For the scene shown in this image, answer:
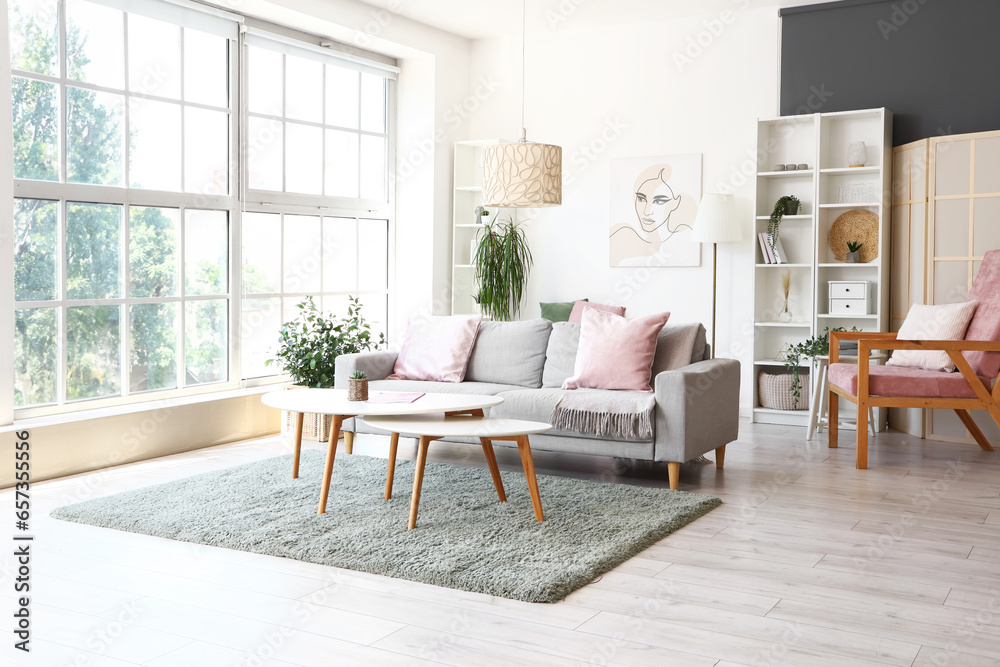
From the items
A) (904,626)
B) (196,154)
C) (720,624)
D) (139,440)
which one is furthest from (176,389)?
(904,626)

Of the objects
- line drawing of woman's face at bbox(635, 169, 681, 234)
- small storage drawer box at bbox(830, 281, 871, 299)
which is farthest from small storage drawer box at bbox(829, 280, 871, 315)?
line drawing of woman's face at bbox(635, 169, 681, 234)

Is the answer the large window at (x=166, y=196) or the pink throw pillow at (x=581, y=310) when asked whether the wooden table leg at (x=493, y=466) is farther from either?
the large window at (x=166, y=196)

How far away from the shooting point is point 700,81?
22.7ft

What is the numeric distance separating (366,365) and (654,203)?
2.94 metres

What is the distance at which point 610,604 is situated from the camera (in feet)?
9.41

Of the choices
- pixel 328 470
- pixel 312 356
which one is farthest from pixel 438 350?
pixel 328 470

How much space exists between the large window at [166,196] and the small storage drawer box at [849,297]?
3.58 meters

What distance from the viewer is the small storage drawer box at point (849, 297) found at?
6.26 metres

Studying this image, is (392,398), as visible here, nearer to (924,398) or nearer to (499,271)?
(924,398)

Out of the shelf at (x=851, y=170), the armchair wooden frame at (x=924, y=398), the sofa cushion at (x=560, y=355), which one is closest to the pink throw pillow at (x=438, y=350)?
the sofa cushion at (x=560, y=355)

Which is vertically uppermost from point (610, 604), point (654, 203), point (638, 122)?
point (638, 122)

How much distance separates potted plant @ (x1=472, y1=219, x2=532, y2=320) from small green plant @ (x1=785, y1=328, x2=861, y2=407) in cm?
222

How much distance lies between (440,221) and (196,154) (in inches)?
89.5

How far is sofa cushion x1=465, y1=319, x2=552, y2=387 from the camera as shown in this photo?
17.6ft
